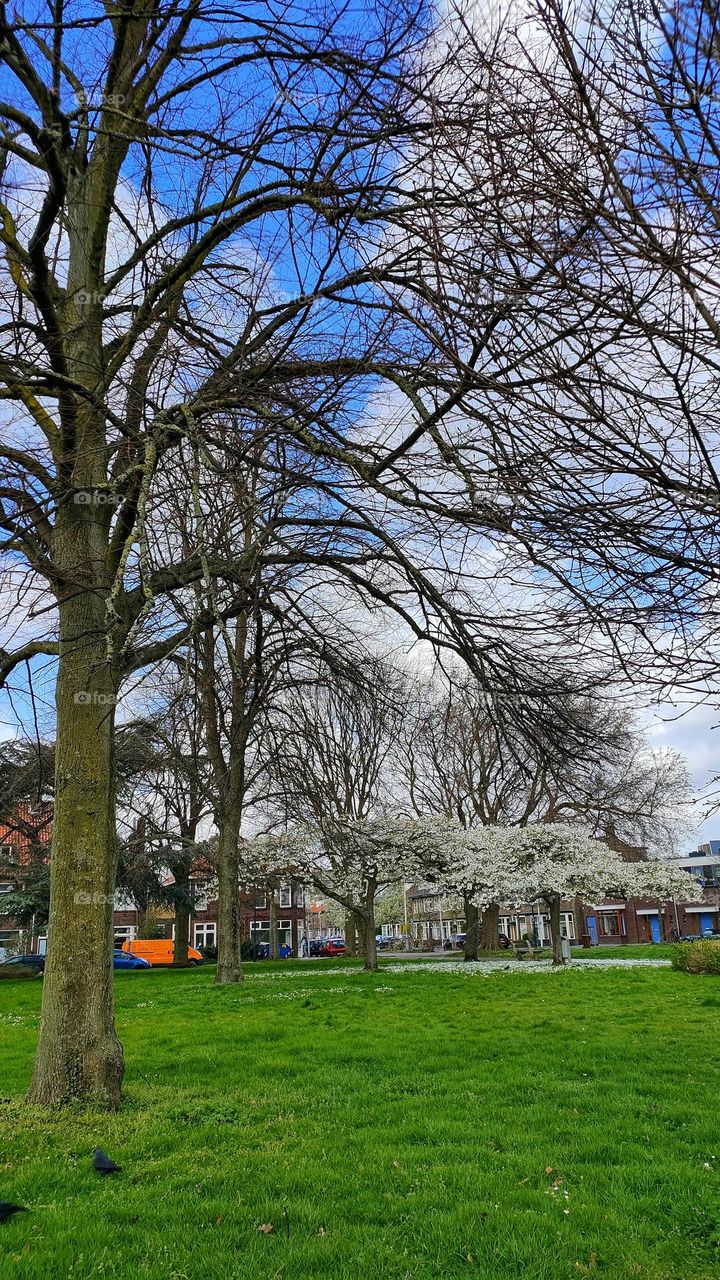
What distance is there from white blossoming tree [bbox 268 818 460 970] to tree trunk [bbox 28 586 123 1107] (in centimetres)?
1533

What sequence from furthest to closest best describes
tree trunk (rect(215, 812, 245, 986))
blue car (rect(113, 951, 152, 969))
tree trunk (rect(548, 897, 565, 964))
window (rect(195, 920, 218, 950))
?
window (rect(195, 920, 218, 950)) < blue car (rect(113, 951, 152, 969)) < tree trunk (rect(548, 897, 565, 964)) < tree trunk (rect(215, 812, 245, 986))

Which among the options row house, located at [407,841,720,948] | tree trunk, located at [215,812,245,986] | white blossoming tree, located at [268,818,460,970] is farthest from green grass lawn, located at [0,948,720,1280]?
row house, located at [407,841,720,948]

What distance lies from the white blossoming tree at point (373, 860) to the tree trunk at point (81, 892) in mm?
15327

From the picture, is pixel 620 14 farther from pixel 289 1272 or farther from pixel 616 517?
pixel 289 1272

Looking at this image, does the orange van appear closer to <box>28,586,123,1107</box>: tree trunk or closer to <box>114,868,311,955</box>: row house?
<box>114,868,311,955</box>: row house

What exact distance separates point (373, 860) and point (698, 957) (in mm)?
8354

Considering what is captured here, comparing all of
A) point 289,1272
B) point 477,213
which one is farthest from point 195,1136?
point 477,213

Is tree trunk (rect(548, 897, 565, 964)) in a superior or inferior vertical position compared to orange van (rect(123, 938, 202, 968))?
superior

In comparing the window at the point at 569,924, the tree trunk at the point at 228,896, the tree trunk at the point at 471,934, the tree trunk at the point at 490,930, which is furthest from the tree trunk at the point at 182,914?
the window at the point at 569,924

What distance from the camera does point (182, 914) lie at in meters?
33.2

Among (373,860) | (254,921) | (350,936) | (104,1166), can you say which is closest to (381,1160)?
(104,1166)

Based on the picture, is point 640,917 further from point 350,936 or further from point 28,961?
point 28,961

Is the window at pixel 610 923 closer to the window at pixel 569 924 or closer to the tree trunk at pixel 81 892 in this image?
the window at pixel 569 924

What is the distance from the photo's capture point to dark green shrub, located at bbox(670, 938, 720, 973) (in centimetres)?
1928
